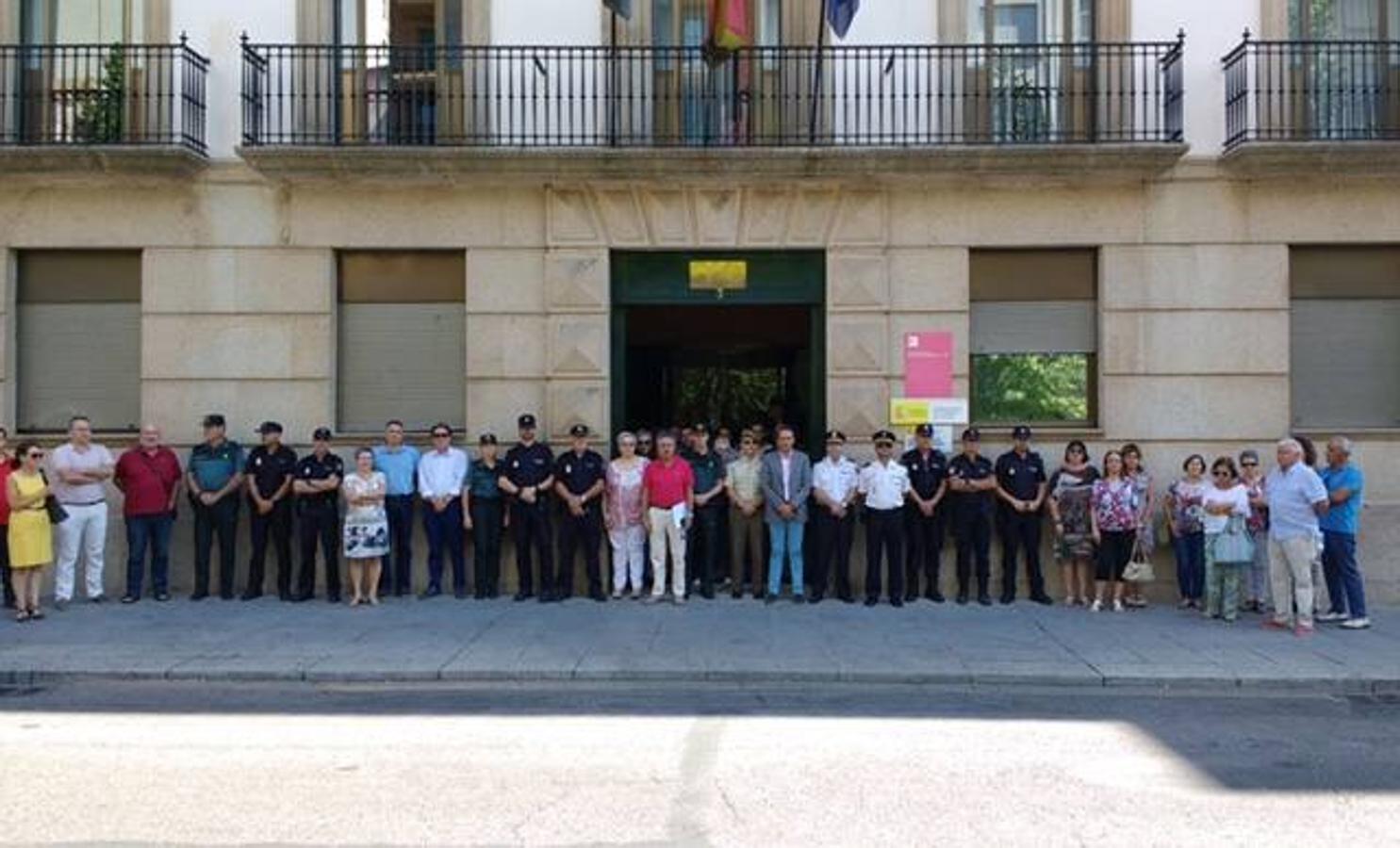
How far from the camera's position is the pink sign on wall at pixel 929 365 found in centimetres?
1425

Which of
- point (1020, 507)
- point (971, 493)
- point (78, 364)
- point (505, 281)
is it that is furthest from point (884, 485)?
point (78, 364)

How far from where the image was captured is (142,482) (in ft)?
44.0

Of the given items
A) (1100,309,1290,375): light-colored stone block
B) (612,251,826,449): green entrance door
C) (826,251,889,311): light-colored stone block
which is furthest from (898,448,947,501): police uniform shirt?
(1100,309,1290,375): light-colored stone block

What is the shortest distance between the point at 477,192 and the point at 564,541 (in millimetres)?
4216

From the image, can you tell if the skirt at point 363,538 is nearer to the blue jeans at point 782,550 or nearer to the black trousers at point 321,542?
the black trousers at point 321,542

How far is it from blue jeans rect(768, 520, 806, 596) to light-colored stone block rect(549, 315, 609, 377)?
276 cm

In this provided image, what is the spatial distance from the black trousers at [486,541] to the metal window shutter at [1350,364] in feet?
30.7

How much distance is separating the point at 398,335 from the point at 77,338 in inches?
148

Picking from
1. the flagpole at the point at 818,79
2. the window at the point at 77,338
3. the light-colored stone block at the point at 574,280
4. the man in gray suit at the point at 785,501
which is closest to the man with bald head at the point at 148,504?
the window at the point at 77,338

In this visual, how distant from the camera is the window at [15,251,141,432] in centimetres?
1452

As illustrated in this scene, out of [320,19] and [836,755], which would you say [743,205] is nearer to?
[320,19]

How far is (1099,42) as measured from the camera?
14.2m

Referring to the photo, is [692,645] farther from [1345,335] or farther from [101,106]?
[101,106]

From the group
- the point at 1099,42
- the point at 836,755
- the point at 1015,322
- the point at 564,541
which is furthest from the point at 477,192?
the point at 836,755
